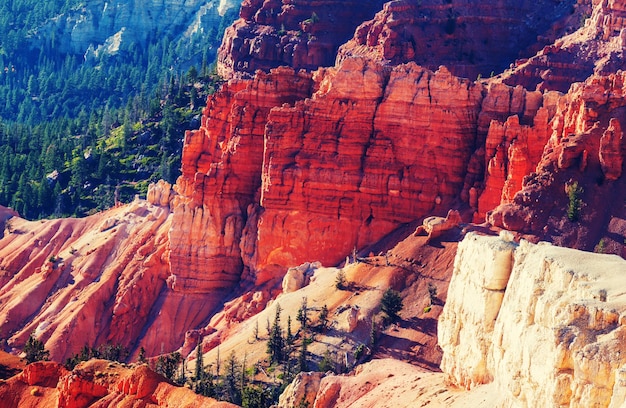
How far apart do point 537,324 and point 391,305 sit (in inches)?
1398

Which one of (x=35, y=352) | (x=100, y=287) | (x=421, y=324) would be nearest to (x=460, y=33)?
(x=100, y=287)

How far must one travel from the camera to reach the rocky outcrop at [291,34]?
150 m

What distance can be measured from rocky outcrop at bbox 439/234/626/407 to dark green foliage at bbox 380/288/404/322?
23.9 m

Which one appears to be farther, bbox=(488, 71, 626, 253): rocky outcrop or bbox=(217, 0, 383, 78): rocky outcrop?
bbox=(217, 0, 383, 78): rocky outcrop

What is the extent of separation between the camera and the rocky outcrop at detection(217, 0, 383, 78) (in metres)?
A: 150

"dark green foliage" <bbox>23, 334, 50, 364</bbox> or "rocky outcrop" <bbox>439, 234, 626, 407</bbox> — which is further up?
"rocky outcrop" <bbox>439, 234, 626, 407</bbox>

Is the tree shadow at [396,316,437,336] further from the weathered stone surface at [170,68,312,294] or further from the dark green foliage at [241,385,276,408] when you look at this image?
the weathered stone surface at [170,68,312,294]

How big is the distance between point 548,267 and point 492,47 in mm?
103863

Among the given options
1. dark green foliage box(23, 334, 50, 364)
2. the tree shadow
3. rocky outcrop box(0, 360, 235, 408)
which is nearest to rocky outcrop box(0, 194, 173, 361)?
dark green foliage box(23, 334, 50, 364)

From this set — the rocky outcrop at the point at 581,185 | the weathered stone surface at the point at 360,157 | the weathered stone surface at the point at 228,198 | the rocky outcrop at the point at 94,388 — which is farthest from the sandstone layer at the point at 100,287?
the rocky outcrop at the point at 581,185

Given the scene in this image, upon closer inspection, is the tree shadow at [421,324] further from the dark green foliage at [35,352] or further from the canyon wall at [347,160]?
the dark green foliage at [35,352]

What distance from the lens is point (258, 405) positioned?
64.1m

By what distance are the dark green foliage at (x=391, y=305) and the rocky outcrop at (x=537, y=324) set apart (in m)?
23.9

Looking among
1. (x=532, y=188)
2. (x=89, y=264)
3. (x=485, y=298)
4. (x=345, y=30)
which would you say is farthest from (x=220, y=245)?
(x=345, y=30)
